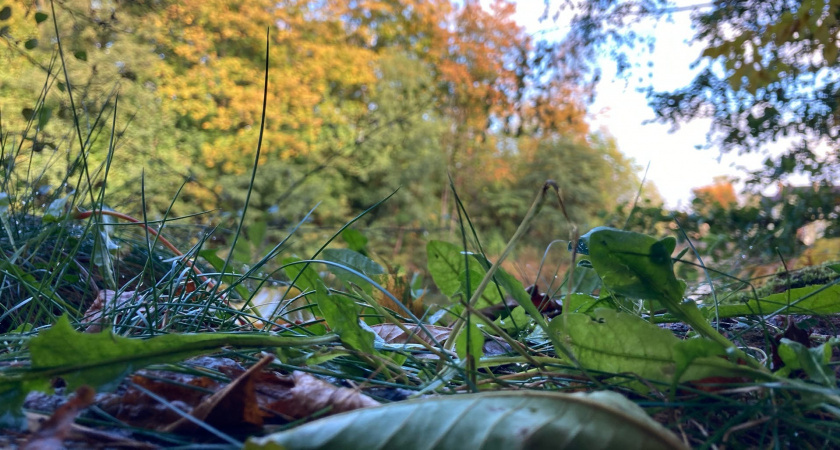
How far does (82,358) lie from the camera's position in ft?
1.46

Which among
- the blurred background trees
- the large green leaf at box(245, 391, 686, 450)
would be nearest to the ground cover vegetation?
the large green leaf at box(245, 391, 686, 450)

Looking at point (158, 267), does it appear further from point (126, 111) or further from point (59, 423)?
point (126, 111)

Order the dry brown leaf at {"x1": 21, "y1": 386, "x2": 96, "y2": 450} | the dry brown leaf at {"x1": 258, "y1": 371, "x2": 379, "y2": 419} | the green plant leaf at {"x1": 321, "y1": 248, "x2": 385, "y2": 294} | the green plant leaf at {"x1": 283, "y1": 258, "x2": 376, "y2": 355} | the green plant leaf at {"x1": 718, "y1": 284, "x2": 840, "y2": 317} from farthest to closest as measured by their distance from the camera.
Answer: the green plant leaf at {"x1": 321, "y1": 248, "x2": 385, "y2": 294} → the green plant leaf at {"x1": 718, "y1": 284, "x2": 840, "y2": 317} → the green plant leaf at {"x1": 283, "y1": 258, "x2": 376, "y2": 355} → the dry brown leaf at {"x1": 258, "y1": 371, "x2": 379, "y2": 419} → the dry brown leaf at {"x1": 21, "y1": 386, "x2": 96, "y2": 450}

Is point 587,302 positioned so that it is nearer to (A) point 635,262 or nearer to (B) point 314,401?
(A) point 635,262

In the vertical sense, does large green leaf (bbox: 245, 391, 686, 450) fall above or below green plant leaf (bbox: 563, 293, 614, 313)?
above

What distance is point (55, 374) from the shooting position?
430mm

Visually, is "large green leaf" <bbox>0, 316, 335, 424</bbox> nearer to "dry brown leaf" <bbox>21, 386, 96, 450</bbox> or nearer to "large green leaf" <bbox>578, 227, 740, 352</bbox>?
"dry brown leaf" <bbox>21, 386, 96, 450</bbox>

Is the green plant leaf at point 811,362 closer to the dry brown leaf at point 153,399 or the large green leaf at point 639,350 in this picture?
the large green leaf at point 639,350

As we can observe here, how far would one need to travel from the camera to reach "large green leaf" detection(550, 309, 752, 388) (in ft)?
1.53

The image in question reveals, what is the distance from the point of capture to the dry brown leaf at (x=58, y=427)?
347 mm

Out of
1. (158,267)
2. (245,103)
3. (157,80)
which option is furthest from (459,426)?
(245,103)

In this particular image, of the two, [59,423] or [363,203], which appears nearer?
[59,423]

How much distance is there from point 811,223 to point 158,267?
2.88 meters

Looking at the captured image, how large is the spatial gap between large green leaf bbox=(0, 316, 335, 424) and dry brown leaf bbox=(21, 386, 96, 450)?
50 millimetres
